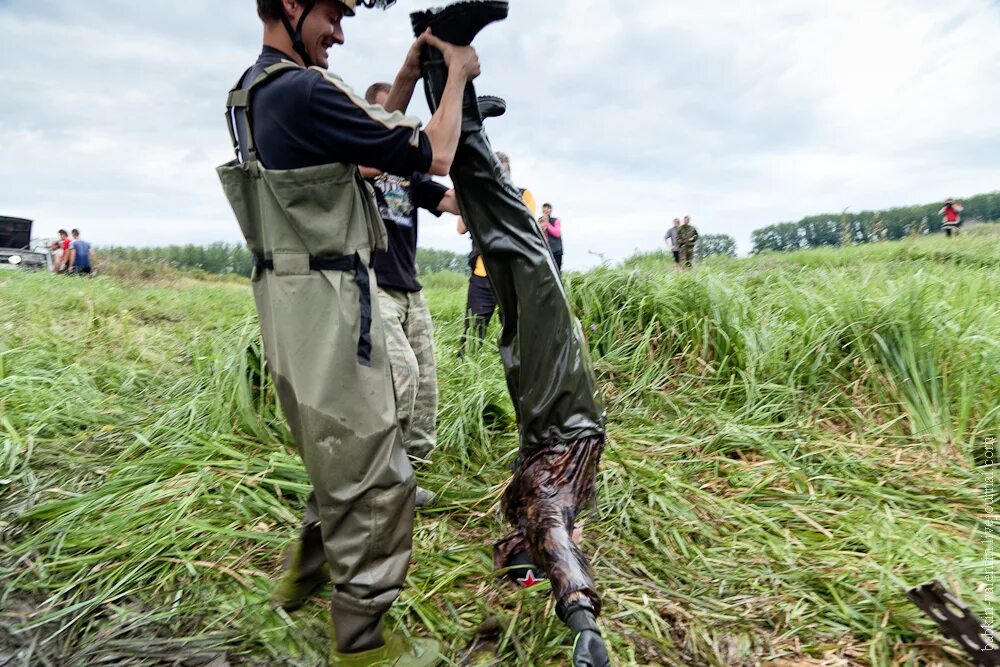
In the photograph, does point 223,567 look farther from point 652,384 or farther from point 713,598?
point 652,384

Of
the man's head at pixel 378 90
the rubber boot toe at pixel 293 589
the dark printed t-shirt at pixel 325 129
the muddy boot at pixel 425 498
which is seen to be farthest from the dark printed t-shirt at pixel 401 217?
the rubber boot toe at pixel 293 589

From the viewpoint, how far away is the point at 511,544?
7.04ft

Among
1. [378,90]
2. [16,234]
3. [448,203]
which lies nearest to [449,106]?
[448,203]

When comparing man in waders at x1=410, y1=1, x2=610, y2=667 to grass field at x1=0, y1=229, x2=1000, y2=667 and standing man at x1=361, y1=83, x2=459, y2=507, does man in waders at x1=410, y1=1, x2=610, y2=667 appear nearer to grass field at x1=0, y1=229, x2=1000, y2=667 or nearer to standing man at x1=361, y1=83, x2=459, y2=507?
grass field at x1=0, y1=229, x2=1000, y2=667

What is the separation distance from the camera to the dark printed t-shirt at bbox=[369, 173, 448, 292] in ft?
9.14

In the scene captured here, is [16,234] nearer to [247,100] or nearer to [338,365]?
[247,100]

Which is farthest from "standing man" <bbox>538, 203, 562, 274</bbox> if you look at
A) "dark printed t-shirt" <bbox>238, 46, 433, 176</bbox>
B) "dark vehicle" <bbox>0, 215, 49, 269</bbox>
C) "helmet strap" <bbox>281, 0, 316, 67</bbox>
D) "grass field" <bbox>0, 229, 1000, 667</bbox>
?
"dark vehicle" <bbox>0, 215, 49, 269</bbox>

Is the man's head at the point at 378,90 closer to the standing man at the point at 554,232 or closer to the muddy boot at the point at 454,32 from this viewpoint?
the muddy boot at the point at 454,32

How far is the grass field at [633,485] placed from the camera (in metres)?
2.00

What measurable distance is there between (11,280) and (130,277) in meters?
8.59

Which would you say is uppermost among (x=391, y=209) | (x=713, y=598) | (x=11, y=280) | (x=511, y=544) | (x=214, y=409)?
(x=391, y=209)

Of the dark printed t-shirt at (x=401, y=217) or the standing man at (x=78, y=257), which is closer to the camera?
the dark printed t-shirt at (x=401, y=217)

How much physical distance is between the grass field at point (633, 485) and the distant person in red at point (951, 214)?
40.4ft

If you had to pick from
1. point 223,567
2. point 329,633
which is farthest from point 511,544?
point 223,567
